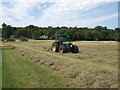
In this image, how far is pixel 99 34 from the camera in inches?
3469

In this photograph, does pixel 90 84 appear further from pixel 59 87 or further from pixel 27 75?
pixel 27 75

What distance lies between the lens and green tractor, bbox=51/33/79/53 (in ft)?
62.5

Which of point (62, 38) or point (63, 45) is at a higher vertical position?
point (62, 38)

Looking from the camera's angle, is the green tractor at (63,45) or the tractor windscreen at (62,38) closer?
the green tractor at (63,45)

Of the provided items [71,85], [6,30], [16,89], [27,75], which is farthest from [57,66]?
[6,30]

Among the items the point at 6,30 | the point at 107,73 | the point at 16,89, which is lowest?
the point at 16,89

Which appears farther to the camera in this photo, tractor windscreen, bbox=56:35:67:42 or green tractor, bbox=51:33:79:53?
tractor windscreen, bbox=56:35:67:42

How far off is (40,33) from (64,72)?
97189 millimetres

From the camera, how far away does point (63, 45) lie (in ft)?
64.2

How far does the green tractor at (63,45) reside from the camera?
1905cm

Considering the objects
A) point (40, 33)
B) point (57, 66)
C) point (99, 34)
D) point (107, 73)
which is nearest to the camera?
point (107, 73)

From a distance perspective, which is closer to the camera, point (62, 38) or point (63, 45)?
point (63, 45)

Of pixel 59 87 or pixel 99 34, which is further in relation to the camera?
pixel 99 34

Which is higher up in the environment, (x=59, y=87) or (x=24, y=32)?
(x=24, y=32)
